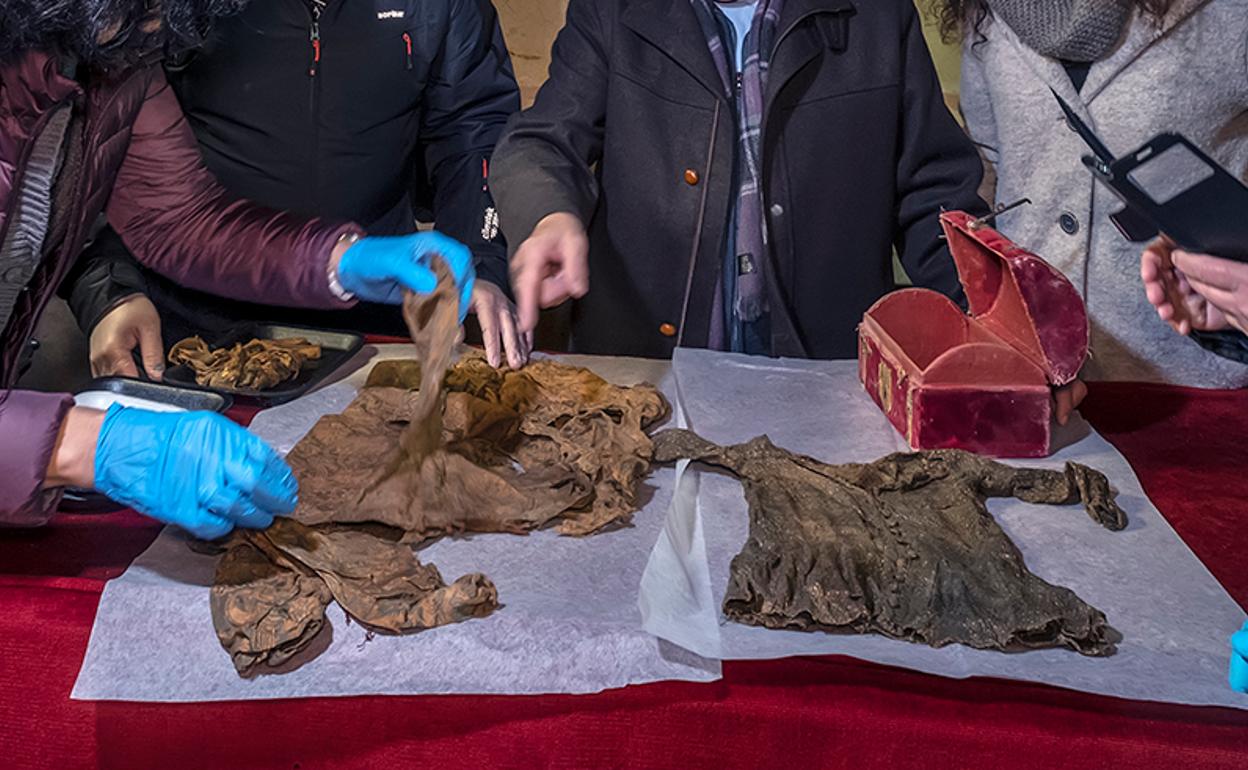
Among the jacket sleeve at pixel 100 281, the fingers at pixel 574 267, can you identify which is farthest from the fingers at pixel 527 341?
the jacket sleeve at pixel 100 281

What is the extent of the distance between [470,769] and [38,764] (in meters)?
0.47

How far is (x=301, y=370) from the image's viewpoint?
202 cm

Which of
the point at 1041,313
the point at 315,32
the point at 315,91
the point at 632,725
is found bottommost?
the point at 632,725

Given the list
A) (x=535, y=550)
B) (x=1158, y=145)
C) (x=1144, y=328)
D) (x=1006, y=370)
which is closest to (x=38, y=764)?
(x=535, y=550)

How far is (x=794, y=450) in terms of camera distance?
71.4 inches

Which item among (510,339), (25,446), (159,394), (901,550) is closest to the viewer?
(25,446)

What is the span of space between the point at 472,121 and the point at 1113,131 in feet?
4.17

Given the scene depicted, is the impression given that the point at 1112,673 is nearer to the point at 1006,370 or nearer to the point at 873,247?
the point at 1006,370

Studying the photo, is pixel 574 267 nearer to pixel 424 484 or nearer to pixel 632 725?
pixel 424 484

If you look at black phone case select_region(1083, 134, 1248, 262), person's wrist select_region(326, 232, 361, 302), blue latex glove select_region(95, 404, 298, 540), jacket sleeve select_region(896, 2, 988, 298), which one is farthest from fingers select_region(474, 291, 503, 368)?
black phone case select_region(1083, 134, 1248, 262)

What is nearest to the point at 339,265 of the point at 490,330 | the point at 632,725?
the point at 490,330

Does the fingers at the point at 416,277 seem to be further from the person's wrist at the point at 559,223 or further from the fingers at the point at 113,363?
the fingers at the point at 113,363

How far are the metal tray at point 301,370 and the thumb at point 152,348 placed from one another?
0.05 m

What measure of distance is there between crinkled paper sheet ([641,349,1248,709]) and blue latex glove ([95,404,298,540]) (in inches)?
19.5
